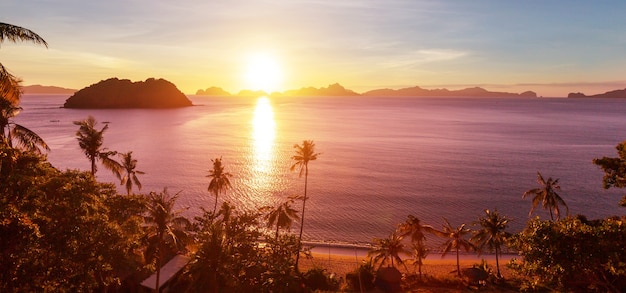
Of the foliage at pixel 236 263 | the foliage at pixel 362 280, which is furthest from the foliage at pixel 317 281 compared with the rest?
the foliage at pixel 236 263

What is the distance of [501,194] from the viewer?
269ft

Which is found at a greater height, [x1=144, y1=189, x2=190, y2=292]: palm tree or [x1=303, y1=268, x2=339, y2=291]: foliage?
[x1=144, y1=189, x2=190, y2=292]: palm tree

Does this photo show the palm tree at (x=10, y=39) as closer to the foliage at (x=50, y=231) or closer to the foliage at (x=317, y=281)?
the foliage at (x=50, y=231)

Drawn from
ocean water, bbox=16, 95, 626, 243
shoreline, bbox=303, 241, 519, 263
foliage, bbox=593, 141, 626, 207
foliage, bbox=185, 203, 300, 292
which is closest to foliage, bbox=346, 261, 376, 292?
foliage, bbox=185, 203, 300, 292

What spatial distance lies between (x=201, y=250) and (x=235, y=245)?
5432mm

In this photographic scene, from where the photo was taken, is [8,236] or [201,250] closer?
[8,236]

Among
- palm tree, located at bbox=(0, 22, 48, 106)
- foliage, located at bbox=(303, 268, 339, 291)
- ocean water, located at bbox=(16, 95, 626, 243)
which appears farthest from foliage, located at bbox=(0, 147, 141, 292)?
ocean water, located at bbox=(16, 95, 626, 243)

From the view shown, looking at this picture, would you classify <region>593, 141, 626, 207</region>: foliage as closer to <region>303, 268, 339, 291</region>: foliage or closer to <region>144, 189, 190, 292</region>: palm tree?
<region>303, 268, 339, 291</region>: foliage

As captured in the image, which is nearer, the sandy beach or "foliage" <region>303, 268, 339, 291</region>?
"foliage" <region>303, 268, 339, 291</region>

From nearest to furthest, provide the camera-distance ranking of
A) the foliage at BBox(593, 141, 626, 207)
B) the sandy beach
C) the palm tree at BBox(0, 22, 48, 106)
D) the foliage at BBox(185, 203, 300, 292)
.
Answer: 1. the palm tree at BBox(0, 22, 48, 106)
2. the foliage at BBox(593, 141, 626, 207)
3. the foliage at BBox(185, 203, 300, 292)
4. the sandy beach

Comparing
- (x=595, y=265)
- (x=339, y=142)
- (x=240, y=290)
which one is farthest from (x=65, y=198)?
(x=339, y=142)

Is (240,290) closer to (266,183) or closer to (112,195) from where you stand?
(112,195)

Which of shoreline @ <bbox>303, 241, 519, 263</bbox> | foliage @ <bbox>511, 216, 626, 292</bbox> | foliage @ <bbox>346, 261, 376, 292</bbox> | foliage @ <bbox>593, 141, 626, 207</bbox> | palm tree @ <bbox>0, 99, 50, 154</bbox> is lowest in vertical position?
shoreline @ <bbox>303, 241, 519, 263</bbox>

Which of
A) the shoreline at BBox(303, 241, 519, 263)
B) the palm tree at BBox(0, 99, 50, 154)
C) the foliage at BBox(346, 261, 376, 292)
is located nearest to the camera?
the palm tree at BBox(0, 99, 50, 154)
